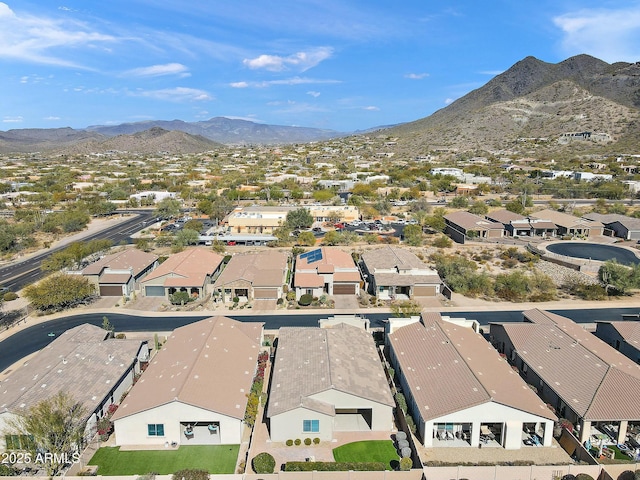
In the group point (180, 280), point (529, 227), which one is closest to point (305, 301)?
point (180, 280)

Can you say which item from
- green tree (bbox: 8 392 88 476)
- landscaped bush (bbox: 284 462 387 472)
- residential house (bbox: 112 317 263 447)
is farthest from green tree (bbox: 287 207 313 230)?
landscaped bush (bbox: 284 462 387 472)

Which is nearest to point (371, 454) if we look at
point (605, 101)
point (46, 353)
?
point (46, 353)

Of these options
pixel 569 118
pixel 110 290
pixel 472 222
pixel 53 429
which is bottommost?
pixel 110 290

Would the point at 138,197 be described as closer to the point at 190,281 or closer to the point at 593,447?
the point at 190,281

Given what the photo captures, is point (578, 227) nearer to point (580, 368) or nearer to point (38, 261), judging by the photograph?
point (580, 368)

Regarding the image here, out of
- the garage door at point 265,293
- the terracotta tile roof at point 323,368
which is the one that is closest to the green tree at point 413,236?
the garage door at point 265,293
